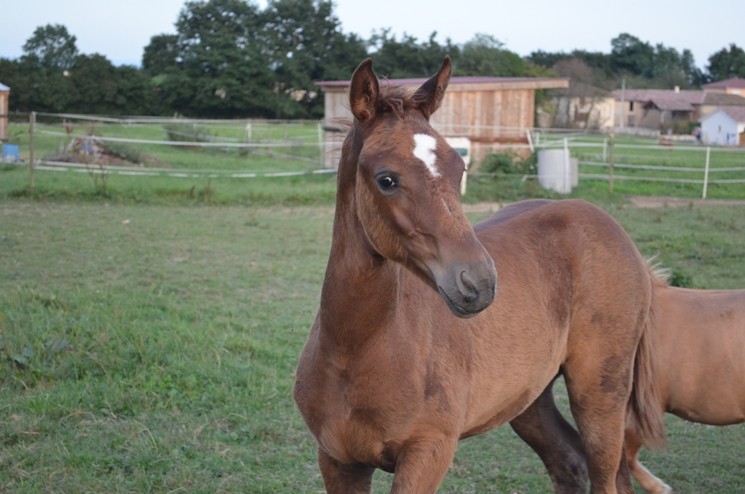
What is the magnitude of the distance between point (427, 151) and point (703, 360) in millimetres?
2976

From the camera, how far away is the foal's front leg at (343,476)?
2.97m

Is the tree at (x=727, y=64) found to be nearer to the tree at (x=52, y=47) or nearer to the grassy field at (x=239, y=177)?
the grassy field at (x=239, y=177)

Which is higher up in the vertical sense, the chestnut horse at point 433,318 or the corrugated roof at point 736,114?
the corrugated roof at point 736,114

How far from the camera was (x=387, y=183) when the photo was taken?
2.47 m

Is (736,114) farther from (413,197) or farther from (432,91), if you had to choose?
(413,197)

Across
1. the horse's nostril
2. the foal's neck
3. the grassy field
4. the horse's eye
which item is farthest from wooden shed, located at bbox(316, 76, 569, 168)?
the horse's nostril

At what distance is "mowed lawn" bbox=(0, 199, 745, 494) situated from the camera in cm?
428

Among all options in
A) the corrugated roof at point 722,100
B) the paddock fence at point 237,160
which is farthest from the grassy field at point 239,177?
the corrugated roof at point 722,100

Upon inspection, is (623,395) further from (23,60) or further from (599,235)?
(23,60)

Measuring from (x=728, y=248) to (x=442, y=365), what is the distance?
9.23m

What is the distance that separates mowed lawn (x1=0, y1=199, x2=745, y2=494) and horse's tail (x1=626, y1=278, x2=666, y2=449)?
24.5 inches

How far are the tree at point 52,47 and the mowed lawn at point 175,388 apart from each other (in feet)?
104

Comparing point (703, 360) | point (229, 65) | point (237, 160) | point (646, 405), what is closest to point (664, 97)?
point (229, 65)

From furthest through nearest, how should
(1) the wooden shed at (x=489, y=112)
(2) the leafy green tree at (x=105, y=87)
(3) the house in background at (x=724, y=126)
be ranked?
(3) the house in background at (x=724, y=126), (2) the leafy green tree at (x=105, y=87), (1) the wooden shed at (x=489, y=112)
